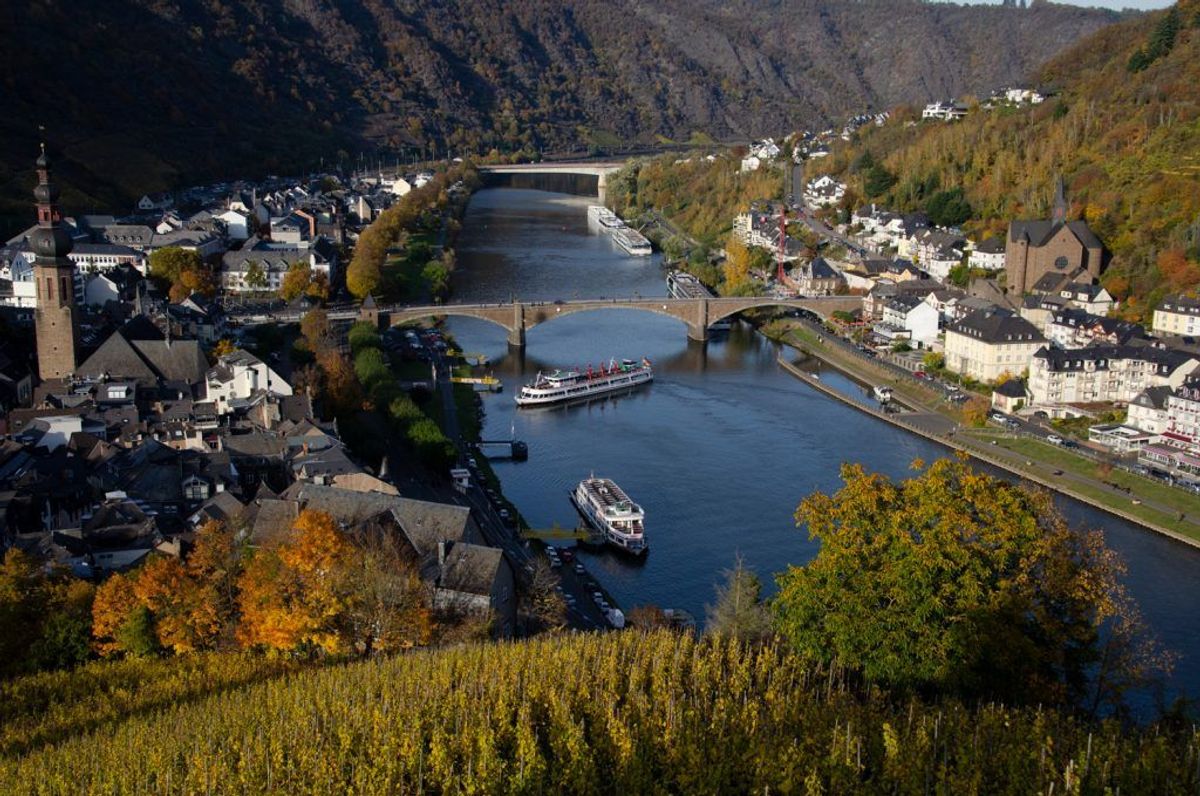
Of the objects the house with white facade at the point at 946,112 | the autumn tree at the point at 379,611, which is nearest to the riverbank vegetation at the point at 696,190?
the house with white facade at the point at 946,112

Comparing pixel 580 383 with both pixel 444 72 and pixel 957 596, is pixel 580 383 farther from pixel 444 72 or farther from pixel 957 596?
pixel 444 72

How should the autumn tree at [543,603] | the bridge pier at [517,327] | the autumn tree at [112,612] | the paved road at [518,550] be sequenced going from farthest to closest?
the bridge pier at [517,327] < the paved road at [518,550] < the autumn tree at [543,603] < the autumn tree at [112,612]

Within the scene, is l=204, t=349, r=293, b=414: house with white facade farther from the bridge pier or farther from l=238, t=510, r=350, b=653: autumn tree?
the bridge pier

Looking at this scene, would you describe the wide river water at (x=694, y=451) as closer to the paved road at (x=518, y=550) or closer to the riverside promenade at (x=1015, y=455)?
the riverside promenade at (x=1015, y=455)

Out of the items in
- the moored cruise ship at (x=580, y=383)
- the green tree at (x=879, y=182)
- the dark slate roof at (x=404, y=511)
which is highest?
the green tree at (x=879, y=182)

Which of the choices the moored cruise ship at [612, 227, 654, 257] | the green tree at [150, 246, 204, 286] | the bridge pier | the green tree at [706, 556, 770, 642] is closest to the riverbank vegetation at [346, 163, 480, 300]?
the green tree at [150, 246, 204, 286]

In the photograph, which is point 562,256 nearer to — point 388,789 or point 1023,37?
point 388,789

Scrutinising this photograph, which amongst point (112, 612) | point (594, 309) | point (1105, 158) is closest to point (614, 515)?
point (112, 612)
